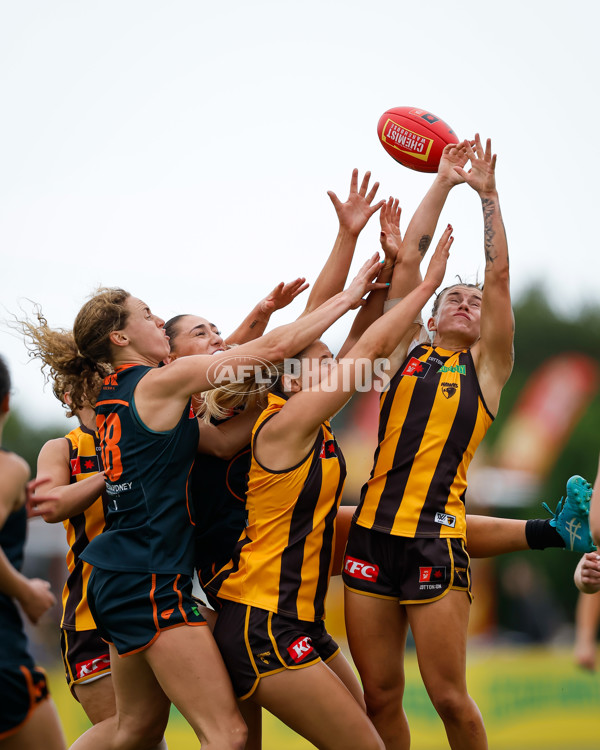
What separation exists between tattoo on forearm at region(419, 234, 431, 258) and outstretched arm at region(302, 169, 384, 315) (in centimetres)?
43

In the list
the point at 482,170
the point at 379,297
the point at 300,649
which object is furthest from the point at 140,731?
the point at 482,170

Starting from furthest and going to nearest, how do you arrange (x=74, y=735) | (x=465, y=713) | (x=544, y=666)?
(x=544, y=666), (x=74, y=735), (x=465, y=713)

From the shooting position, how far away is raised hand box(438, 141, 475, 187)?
15.7 feet

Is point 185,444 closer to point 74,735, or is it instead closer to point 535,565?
point 74,735

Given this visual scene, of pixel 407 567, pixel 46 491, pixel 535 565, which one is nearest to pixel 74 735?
pixel 46 491

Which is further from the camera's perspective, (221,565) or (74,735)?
(74,735)

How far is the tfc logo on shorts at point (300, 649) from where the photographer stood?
3.62m

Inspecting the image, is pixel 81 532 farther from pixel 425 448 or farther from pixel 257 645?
pixel 425 448

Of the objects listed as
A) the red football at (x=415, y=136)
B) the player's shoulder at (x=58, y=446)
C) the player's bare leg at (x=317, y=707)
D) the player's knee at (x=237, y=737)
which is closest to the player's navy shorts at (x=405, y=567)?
the player's bare leg at (x=317, y=707)

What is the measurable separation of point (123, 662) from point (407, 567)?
1446 millimetres

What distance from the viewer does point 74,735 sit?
387 inches

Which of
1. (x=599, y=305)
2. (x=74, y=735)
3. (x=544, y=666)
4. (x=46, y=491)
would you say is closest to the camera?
(x=46, y=491)

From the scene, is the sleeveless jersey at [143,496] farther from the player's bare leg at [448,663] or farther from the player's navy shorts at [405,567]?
the player's bare leg at [448,663]

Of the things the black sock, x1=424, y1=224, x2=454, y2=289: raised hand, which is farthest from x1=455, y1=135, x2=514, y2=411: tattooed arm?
the black sock
